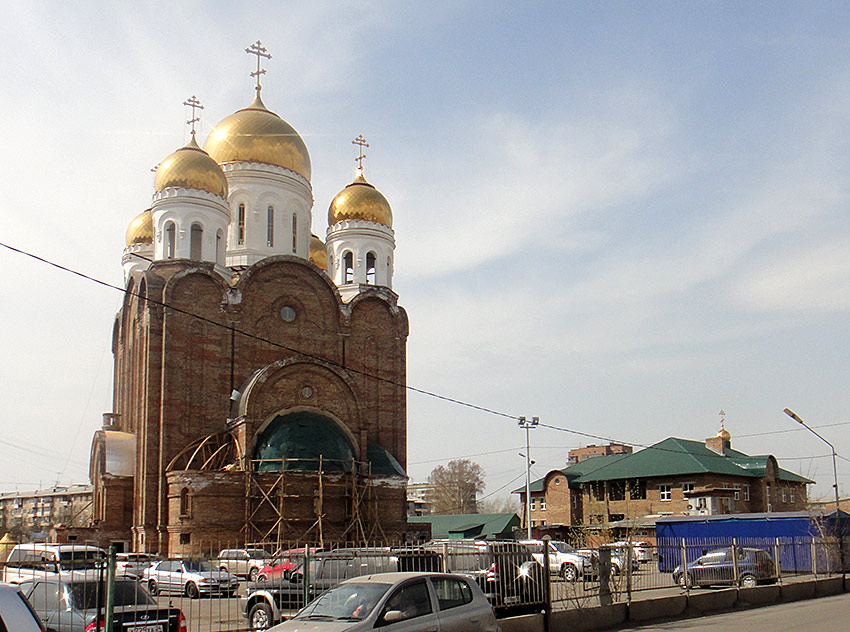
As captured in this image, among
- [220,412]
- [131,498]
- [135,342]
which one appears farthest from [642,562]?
[135,342]

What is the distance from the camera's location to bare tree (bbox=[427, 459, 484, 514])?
8831 centimetres

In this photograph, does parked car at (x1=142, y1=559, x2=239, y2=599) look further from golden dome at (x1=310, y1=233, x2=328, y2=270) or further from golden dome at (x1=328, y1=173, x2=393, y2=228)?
golden dome at (x1=310, y1=233, x2=328, y2=270)

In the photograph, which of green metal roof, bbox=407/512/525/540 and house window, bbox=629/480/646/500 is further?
green metal roof, bbox=407/512/525/540

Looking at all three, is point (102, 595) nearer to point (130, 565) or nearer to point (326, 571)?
point (130, 565)

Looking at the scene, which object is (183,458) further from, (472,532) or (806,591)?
(472,532)

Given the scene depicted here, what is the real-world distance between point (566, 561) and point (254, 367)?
15537 millimetres

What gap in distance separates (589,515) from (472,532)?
9.07 meters

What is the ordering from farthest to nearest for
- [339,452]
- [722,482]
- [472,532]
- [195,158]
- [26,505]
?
[26,505]
[472,532]
[722,482]
[195,158]
[339,452]

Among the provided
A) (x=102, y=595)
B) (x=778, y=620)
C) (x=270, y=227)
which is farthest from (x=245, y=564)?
(x=270, y=227)

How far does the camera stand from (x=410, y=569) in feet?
43.9

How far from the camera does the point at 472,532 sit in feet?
177

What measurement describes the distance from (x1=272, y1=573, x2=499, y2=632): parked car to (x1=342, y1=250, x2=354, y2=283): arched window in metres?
31.3

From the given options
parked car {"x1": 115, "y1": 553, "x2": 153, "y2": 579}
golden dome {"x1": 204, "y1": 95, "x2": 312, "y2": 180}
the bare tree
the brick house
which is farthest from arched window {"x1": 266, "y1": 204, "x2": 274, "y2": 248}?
the bare tree

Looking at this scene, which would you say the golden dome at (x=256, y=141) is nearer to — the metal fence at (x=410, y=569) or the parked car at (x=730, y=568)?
the metal fence at (x=410, y=569)
